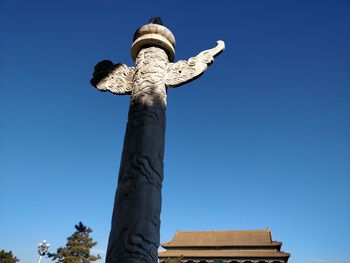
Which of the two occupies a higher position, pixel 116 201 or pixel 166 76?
pixel 166 76

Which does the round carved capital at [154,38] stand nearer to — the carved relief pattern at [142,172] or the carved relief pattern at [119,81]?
the carved relief pattern at [142,172]

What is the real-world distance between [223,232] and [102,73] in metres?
37.4

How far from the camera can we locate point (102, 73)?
3.96 meters

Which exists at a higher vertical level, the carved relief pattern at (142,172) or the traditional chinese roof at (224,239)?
the traditional chinese roof at (224,239)

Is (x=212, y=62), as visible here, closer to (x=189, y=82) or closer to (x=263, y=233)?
(x=189, y=82)

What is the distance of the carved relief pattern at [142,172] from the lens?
2471 mm

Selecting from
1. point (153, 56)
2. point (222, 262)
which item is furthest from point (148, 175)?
point (222, 262)

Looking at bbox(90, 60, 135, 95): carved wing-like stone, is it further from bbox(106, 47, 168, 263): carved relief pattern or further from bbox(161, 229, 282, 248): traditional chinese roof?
bbox(161, 229, 282, 248): traditional chinese roof

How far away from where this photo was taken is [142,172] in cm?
278

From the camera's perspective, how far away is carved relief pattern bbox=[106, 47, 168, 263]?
8.11 ft

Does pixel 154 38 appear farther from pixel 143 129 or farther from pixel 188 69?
pixel 143 129

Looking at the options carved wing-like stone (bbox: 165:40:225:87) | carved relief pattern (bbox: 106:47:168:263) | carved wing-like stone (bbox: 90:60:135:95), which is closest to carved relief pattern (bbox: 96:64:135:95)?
carved wing-like stone (bbox: 90:60:135:95)

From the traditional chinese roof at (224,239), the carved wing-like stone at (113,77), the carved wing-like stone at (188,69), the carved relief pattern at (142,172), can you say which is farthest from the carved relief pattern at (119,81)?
the traditional chinese roof at (224,239)

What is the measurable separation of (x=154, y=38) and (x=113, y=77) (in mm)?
766
